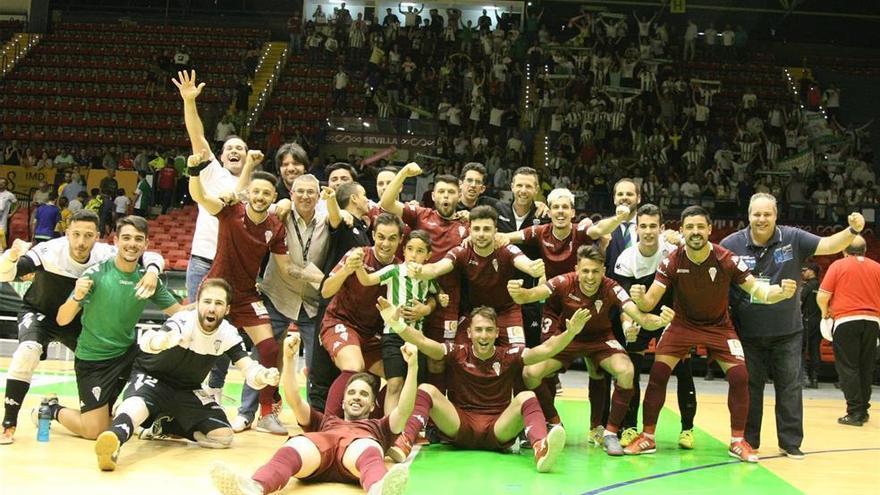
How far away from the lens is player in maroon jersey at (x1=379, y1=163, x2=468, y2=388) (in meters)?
7.39

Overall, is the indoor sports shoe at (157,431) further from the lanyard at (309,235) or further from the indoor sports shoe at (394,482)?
the indoor sports shoe at (394,482)

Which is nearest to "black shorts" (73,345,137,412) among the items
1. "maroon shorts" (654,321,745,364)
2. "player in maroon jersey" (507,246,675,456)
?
"player in maroon jersey" (507,246,675,456)

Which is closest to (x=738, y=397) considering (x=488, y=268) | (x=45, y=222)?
(x=488, y=268)

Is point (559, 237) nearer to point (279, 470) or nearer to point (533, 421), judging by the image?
point (533, 421)

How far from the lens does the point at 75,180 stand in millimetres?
18703

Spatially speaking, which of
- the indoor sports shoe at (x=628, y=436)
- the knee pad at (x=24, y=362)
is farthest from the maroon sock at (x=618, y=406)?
the knee pad at (x=24, y=362)

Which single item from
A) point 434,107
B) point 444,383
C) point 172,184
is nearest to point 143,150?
point 172,184

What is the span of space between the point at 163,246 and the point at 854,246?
1268cm

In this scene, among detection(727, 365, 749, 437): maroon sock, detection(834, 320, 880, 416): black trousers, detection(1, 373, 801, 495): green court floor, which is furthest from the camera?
detection(834, 320, 880, 416): black trousers

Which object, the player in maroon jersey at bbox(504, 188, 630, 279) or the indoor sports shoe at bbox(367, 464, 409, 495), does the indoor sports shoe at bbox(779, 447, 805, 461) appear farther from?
the indoor sports shoe at bbox(367, 464, 409, 495)

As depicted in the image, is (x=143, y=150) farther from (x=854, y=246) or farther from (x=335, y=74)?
(x=854, y=246)

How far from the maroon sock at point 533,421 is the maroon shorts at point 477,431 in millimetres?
378

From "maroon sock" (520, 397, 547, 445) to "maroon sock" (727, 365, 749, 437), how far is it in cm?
180

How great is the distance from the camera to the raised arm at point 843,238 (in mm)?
7031
